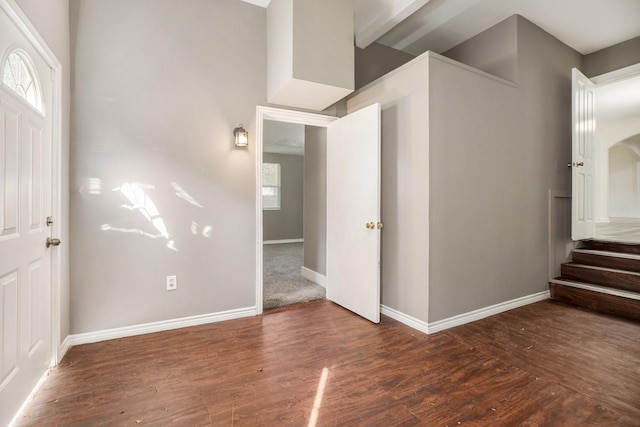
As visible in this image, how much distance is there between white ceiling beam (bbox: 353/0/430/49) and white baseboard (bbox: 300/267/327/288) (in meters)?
3.03

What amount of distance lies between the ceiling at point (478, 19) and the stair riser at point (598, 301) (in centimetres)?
305

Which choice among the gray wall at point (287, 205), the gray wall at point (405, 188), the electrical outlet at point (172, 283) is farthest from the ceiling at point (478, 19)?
the gray wall at point (287, 205)

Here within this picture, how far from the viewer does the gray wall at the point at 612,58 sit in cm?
369

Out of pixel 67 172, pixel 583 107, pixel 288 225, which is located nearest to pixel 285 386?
pixel 67 172

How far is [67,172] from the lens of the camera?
2.32 metres

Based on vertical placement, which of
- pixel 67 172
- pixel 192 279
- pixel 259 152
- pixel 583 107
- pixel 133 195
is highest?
pixel 583 107

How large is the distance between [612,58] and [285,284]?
5.26 m

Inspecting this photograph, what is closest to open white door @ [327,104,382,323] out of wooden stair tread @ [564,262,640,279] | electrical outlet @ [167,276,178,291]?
electrical outlet @ [167,276,178,291]

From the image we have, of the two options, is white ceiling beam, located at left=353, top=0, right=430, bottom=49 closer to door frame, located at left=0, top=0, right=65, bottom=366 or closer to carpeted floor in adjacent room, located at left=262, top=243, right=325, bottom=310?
door frame, located at left=0, top=0, right=65, bottom=366

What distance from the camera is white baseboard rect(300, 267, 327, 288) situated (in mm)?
4116

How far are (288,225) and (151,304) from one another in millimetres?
6198

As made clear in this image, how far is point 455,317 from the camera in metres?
2.82

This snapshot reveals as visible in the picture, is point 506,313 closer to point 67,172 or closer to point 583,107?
point 583,107

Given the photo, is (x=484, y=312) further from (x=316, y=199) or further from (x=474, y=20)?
(x=474, y=20)
